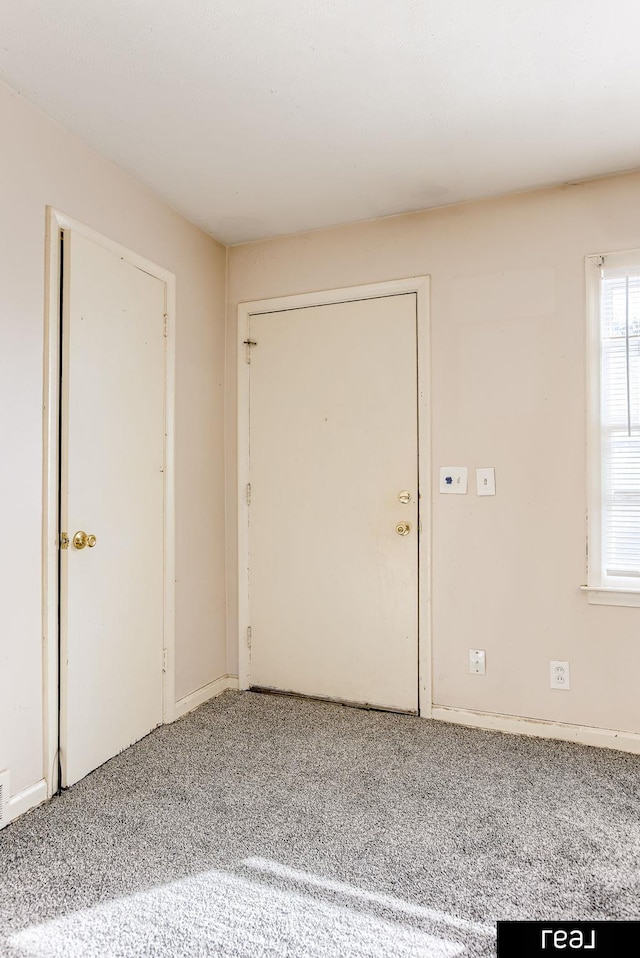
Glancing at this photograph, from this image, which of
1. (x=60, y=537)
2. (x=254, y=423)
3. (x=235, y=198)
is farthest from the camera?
(x=254, y=423)

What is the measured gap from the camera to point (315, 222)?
297 centimetres

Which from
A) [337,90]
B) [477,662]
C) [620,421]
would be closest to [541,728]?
[477,662]

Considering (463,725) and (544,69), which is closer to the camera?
(544,69)

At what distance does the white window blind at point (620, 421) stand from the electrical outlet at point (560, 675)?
1.44ft

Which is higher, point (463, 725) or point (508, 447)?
point (508, 447)

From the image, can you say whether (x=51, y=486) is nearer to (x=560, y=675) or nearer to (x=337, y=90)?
(x=337, y=90)

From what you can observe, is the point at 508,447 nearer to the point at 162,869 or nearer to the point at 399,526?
the point at 399,526

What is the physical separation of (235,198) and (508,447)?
1.69 meters

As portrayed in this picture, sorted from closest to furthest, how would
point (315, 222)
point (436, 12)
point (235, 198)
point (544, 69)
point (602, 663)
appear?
point (436, 12)
point (544, 69)
point (602, 663)
point (235, 198)
point (315, 222)

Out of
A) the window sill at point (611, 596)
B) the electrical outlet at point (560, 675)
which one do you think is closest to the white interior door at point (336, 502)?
the electrical outlet at point (560, 675)

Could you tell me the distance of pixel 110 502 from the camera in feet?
7.90

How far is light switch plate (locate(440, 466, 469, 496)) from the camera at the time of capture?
2.76m

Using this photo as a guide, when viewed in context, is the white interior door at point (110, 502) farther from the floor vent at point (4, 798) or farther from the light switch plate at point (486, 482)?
the light switch plate at point (486, 482)

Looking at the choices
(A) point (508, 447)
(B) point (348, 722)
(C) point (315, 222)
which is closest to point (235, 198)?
(C) point (315, 222)
